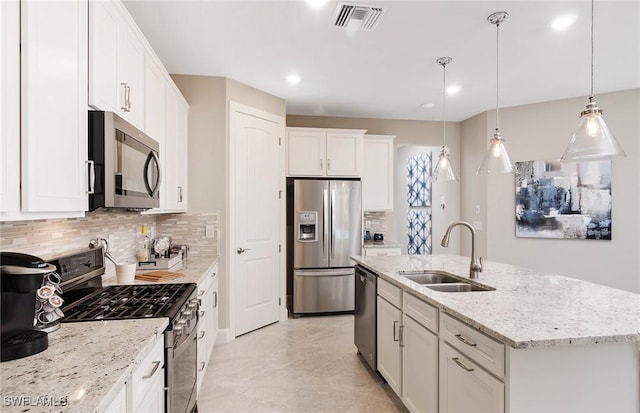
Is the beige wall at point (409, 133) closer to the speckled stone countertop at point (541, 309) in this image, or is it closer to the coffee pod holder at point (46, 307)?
the speckled stone countertop at point (541, 309)

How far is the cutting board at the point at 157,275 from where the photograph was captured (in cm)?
230

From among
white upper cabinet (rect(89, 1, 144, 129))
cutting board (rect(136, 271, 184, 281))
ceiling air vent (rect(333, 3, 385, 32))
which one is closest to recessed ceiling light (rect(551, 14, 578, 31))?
ceiling air vent (rect(333, 3, 385, 32))

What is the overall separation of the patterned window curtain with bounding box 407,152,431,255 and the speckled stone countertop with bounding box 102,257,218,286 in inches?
153

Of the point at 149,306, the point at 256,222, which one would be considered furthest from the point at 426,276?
the point at 256,222

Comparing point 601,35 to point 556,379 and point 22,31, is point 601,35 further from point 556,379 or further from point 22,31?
point 22,31

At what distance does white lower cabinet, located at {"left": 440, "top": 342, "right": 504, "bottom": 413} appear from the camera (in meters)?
1.36

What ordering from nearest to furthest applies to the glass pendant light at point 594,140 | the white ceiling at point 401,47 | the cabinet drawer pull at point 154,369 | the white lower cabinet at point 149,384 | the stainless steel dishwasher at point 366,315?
the white lower cabinet at point 149,384 → the cabinet drawer pull at point 154,369 → the glass pendant light at point 594,140 → the white ceiling at point 401,47 → the stainless steel dishwasher at point 366,315

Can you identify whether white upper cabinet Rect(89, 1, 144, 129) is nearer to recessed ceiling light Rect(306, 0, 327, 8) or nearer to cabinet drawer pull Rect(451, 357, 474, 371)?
recessed ceiling light Rect(306, 0, 327, 8)

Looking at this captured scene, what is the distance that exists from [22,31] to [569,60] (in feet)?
12.9

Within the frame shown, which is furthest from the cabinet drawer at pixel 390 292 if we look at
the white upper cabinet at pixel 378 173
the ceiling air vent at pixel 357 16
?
the white upper cabinet at pixel 378 173

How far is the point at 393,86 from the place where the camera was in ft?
12.8

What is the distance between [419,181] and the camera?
6258 mm

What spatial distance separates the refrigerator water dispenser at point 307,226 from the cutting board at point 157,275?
1.97 metres

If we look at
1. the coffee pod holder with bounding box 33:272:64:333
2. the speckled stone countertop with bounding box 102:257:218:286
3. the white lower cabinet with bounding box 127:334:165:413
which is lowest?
the white lower cabinet with bounding box 127:334:165:413
